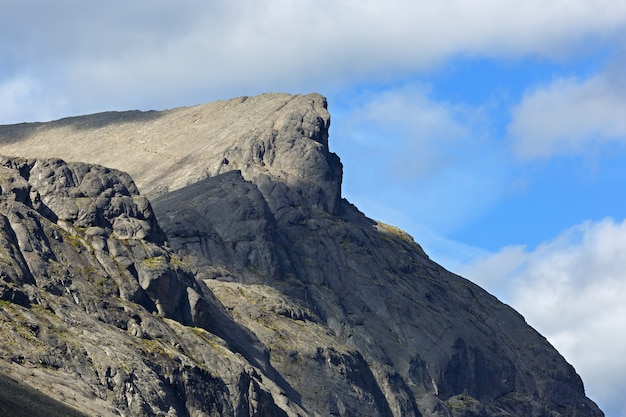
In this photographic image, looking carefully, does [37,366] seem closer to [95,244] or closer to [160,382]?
[160,382]

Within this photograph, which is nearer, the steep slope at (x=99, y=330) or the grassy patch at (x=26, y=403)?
the grassy patch at (x=26, y=403)

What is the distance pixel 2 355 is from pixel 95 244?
4201 cm

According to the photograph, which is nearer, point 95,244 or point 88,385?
point 88,385

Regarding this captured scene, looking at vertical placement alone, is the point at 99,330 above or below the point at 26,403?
above

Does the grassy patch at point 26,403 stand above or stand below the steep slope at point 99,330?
below

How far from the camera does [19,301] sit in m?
170

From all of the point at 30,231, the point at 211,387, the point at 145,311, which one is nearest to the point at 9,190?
the point at 30,231

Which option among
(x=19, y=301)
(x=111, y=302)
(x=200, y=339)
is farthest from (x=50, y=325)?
(x=200, y=339)

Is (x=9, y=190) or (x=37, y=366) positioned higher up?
(x=9, y=190)

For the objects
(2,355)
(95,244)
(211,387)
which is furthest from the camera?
(95,244)

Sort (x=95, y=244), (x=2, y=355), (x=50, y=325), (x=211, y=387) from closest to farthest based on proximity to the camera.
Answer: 1. (x=2, y=355)
2. (x=50, y=325)
3. (x=211, y=387)
4. (x=95, y=244)

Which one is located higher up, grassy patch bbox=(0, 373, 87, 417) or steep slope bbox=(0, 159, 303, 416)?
steep slope bbox=(0, 159, 303, 416)

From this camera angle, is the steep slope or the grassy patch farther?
the steep slope

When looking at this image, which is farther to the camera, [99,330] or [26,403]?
[99,330]
